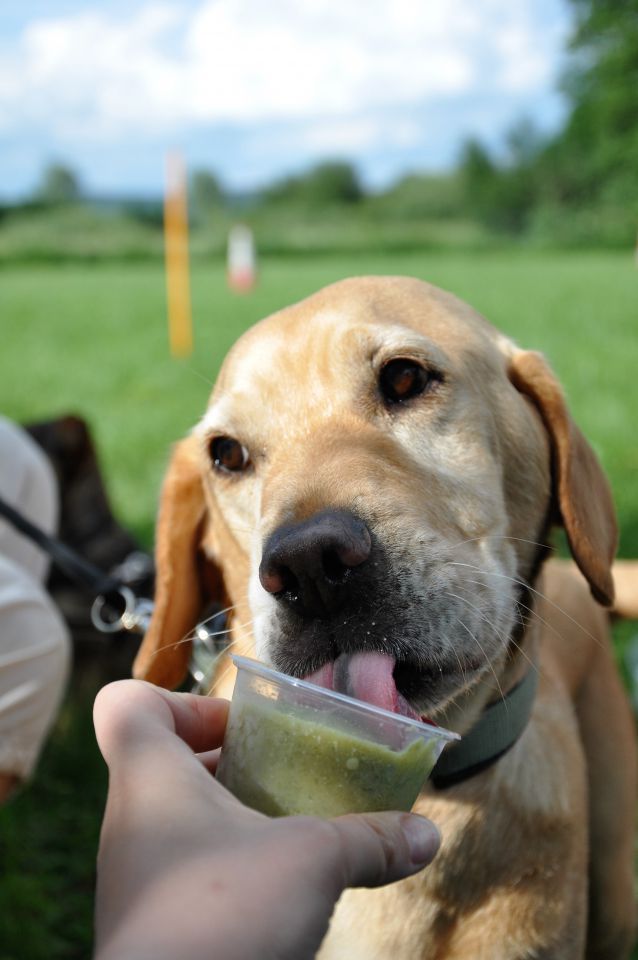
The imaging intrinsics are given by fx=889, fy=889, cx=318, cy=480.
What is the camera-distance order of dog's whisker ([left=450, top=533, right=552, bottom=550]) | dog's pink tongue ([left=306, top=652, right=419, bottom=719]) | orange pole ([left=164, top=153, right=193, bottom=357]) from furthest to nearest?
orange pole ([left=164, top=153, right=193, bottom=357])
dog's whisker ([left=450, top=533, right=552, bottom=550])
dog's pink tongue ([left=306, top=652, right=419, bottom=719])

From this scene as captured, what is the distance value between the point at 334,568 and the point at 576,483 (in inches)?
37.5

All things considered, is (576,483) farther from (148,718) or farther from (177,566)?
(148,718)

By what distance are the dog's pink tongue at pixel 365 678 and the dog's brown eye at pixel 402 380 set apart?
0.81m

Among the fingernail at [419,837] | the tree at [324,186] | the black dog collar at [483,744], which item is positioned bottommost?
the tree at [324,186]

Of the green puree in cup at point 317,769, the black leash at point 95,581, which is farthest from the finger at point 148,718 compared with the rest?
the black leash at point 95,581

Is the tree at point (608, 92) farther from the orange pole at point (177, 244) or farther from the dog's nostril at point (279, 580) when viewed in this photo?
the dog's nostril at point (279, 580)

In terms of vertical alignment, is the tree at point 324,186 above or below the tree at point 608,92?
below

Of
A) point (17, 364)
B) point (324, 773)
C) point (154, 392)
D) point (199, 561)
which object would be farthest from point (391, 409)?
point (17, 364)

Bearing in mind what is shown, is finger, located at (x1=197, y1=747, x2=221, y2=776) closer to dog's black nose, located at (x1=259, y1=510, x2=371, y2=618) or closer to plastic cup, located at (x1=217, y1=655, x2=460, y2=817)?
plastic cup, located at (x1=217, y1=655, x2=460, y2=817)

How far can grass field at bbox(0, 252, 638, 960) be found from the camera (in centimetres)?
367

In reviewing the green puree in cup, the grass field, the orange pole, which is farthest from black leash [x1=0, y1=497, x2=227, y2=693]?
the orange pole

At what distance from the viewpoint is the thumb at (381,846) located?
3.82ft

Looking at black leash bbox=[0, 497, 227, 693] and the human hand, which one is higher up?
the human hand

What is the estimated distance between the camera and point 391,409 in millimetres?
2279
